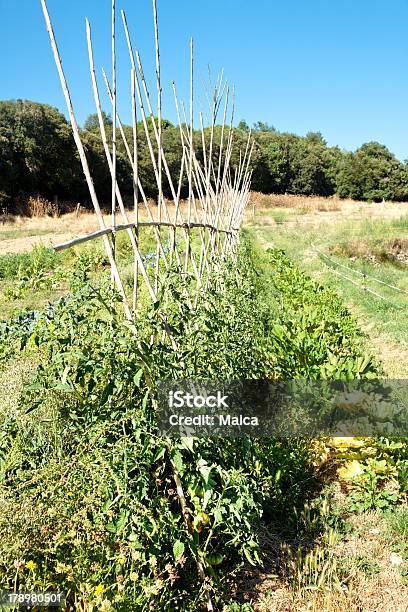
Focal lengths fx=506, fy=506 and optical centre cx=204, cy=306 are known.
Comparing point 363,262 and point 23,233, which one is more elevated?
point 363,262

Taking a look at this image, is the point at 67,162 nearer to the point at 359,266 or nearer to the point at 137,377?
the point at 359,266

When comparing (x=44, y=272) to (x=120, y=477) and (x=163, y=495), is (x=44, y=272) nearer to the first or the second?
(x=163, y=495)

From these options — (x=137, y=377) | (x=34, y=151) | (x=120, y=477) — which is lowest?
(x=120, y=477)

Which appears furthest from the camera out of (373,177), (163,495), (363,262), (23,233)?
(373,177)

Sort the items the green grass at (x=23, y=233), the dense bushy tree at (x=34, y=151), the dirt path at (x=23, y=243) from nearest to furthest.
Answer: the dirt path at (x=23, y=243), the green grass at (x=23, y=233), the dense bushy tree at (x=34, y=151)

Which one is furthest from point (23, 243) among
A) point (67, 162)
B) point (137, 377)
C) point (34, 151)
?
point (137, 377)

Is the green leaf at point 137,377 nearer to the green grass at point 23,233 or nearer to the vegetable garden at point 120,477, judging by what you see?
the vegetable garden at point 120,477

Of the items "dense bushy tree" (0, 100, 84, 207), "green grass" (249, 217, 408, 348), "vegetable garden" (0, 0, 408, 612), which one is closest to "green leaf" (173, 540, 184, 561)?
"vegetable garden" (0, 0, 408, 612)

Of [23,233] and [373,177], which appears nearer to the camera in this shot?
[23,233]

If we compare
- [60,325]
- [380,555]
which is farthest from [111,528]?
[380,555]

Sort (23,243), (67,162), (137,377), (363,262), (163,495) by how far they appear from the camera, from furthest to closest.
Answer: (67,162)
(23,243)
(363,262)
(163,495)
(137,377)

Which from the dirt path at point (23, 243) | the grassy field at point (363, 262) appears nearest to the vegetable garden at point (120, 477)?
the grassy field at point (363, 262)

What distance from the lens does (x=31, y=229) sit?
18391 millimetres

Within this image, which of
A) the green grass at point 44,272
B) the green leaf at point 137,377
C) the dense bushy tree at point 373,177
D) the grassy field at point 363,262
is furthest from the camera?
the dense bushy tree at point 373,177
